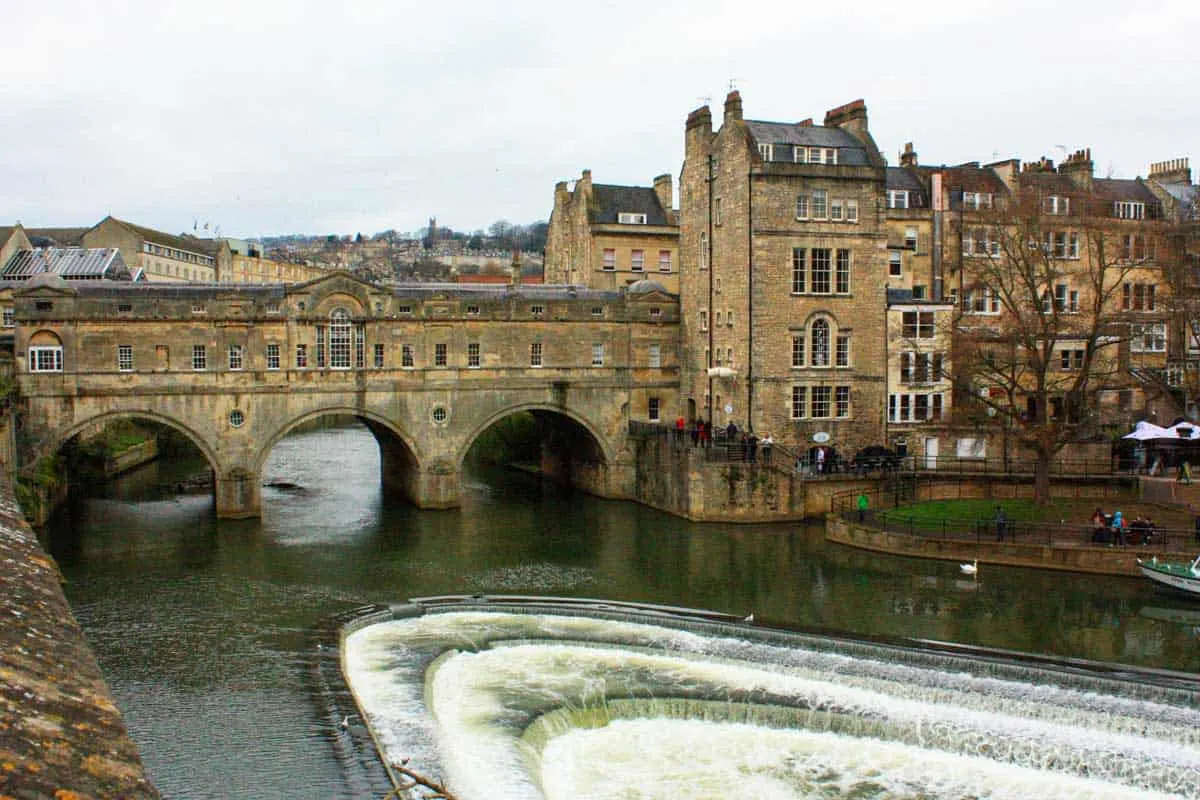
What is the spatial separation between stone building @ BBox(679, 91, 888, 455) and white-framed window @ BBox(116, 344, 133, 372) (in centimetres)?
2188

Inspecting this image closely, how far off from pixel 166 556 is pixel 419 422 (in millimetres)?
11849

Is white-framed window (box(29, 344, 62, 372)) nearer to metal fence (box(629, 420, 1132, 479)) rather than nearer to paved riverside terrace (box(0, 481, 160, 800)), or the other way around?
metal fence (box(629, 420, 1132, 479))

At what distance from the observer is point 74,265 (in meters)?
61.3

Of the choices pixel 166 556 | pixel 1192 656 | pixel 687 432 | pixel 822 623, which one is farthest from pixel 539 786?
pixel 687 432

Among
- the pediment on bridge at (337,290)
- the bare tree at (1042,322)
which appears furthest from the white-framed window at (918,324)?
the pediment on bridge at (337,290)

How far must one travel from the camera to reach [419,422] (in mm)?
45375

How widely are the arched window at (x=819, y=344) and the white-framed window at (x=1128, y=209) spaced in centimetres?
2011

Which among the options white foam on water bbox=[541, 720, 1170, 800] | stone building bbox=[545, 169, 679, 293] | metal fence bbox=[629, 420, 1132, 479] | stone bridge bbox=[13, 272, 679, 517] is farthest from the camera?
stone building bbox=[545, 169, 679, 293]

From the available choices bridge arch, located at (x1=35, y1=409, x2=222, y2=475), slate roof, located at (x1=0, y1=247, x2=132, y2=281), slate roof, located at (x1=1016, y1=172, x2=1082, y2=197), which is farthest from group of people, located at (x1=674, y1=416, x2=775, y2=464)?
slate roof, located at (x1=0, y1=247, x2=132, y2=281)

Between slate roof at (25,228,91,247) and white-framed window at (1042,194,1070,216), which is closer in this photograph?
white-framed window at (1042,194,1070,216)

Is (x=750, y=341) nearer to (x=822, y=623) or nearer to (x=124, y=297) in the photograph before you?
(x=822, y=623)

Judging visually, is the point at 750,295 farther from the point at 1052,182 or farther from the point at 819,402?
the point at 1052,182

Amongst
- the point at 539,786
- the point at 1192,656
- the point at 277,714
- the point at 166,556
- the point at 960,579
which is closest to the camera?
the point at 539,786

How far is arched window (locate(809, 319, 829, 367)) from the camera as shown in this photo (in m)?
46.0
